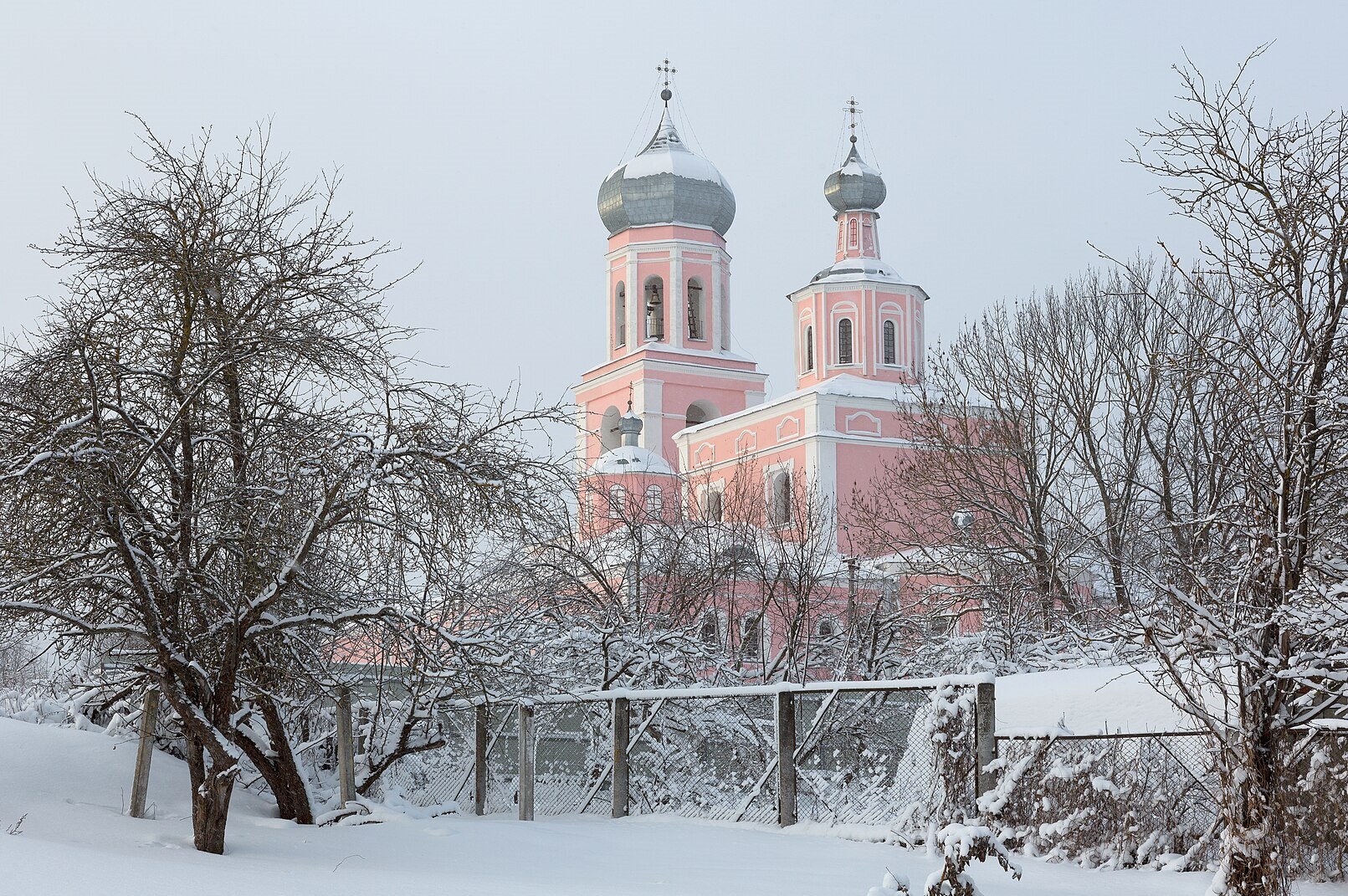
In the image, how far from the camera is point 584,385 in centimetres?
4741

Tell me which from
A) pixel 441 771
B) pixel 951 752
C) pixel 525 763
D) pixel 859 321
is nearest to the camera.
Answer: pixel 951 752

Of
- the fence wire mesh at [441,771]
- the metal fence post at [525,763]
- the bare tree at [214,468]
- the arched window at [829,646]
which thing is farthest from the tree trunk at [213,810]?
the arched window at [829,646]

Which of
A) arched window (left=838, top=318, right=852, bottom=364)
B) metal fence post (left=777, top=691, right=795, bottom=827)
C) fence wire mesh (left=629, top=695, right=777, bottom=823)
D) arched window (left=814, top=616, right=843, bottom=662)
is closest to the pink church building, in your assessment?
arched window (left=838, top=318, right=852, bottom=364)

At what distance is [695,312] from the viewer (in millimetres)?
46344

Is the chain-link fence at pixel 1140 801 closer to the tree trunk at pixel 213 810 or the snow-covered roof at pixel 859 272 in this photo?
the tree trunk at pixel 213 810

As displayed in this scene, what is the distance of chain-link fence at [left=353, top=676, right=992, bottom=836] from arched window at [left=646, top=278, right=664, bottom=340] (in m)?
32.2

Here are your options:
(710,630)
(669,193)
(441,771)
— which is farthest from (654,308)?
(441,771)

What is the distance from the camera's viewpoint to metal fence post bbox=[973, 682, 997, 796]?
8.81m

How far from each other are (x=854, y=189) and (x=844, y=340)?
486 centimetres

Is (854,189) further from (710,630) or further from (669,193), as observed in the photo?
(710,630)

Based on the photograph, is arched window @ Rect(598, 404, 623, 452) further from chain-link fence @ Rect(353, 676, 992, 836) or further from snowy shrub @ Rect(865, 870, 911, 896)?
snowy shrub @ Rect(865, 870, 911, 896)

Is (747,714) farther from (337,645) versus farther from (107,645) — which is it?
(107,645)

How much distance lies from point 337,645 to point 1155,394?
14084 millimetres

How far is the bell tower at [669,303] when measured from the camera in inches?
1779
